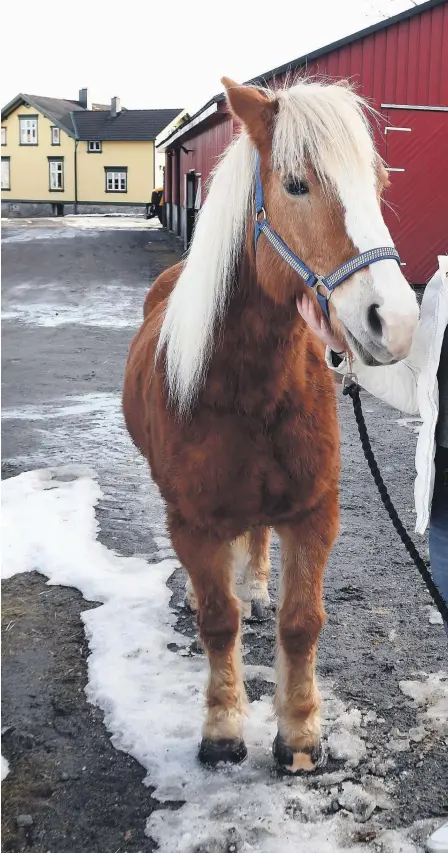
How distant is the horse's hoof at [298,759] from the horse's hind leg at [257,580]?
0.97 m

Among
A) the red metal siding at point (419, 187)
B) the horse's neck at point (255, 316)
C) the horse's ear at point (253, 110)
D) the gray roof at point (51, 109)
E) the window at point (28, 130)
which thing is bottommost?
the horse's neck at point (255, 316)

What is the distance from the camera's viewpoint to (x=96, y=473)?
5.12 metres

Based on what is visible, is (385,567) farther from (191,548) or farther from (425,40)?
(425,40)

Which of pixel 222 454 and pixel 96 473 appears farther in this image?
pixel 96 473

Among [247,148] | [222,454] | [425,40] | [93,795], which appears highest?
[425,40]

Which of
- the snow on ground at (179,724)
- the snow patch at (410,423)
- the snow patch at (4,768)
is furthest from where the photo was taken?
the snow patch at (410,423)

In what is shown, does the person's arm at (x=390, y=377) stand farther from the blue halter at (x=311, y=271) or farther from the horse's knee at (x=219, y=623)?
the horse's knee at (x=219, y=623)

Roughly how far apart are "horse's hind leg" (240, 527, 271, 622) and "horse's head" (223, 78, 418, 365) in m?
1.61

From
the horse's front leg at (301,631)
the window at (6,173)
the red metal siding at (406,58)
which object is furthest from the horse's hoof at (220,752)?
the window at (6,173)

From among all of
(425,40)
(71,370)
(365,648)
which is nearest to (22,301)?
(71,370)

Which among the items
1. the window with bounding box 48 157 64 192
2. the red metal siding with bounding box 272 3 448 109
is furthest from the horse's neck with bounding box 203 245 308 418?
the window with bounding box 48 157 64 192

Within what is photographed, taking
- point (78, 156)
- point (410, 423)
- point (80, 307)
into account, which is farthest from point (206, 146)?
point (78, 156)

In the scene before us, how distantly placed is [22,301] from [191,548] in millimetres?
11541

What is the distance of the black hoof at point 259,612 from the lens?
3.43 m
